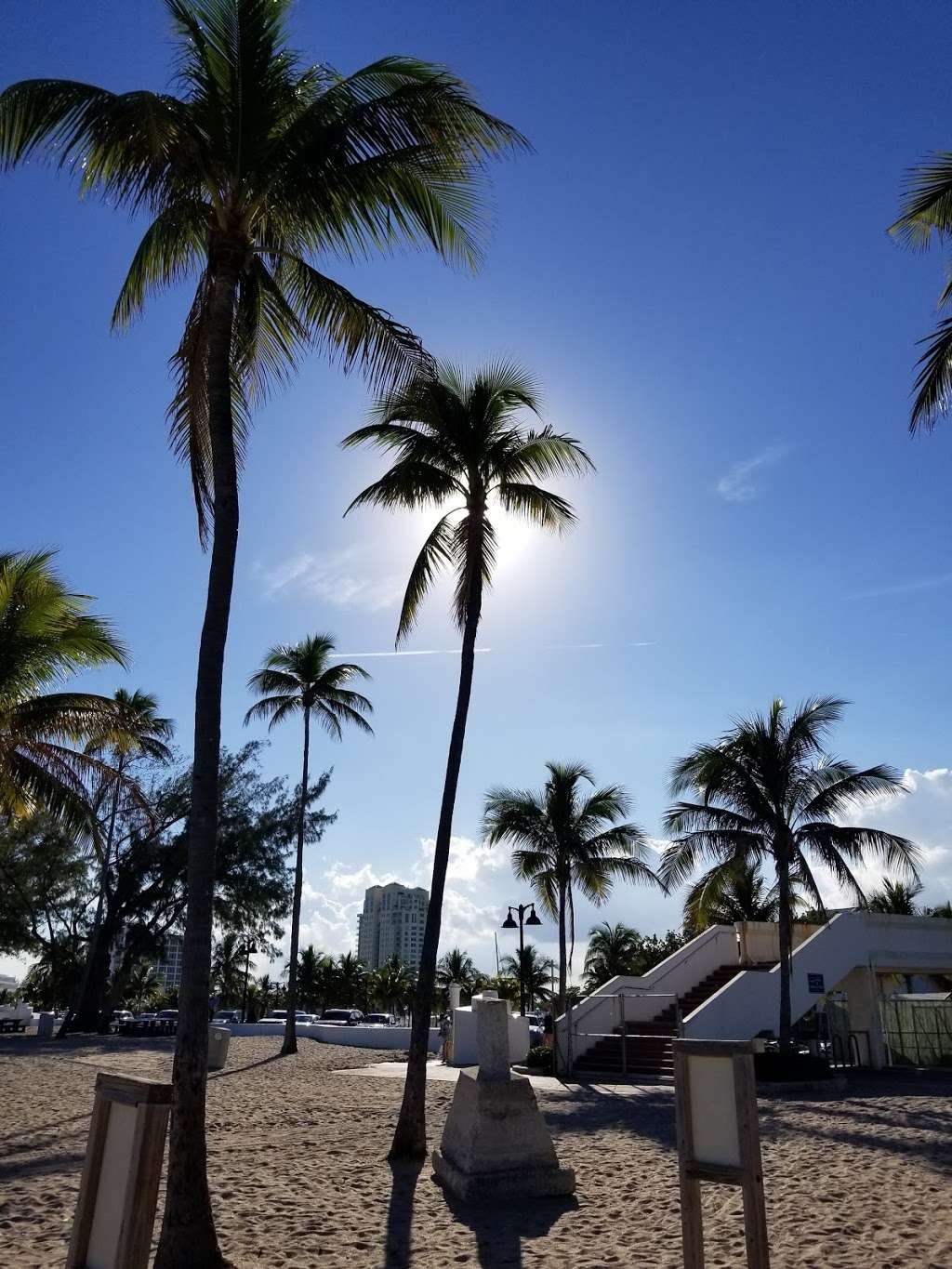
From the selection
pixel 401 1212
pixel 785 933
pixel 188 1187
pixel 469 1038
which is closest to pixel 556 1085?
pixel 469 1038

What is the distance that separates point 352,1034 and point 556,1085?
17422 mm

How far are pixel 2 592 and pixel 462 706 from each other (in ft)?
25.4

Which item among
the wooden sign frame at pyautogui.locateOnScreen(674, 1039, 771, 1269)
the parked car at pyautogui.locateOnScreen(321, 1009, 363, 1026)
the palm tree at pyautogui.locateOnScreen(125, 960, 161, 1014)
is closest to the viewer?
the wooden sign frame at pyautogui.locateOnScreen(674, 1039, 771, 1269)

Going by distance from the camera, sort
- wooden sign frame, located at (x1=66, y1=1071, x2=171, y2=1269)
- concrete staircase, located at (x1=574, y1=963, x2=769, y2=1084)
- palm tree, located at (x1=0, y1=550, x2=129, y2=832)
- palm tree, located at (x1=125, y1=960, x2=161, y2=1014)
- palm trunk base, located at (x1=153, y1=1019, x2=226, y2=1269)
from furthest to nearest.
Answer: palm tree, located at (x1=125, y1=960, x2=161, y2=1014) → concrete staircase, located at (x1=574, y1=963, x2=769, y2=1084) → palm tree, located at (x1=0, y1=550, x2=129, y2=832) → palm trunk base, located at (x1=153, y1=1019, x2=226, y2=1269) → wooden sign frame, located at (x1=66, y1=1071, x2=171, y2=1269)

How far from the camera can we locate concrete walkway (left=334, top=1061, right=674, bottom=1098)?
17.2m

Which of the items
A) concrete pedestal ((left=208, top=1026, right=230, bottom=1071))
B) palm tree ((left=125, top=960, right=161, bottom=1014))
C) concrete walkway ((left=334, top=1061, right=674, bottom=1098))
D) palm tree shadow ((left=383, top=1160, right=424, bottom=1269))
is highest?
palm tree ((left=125, top=960, right=161, bottom=1014))

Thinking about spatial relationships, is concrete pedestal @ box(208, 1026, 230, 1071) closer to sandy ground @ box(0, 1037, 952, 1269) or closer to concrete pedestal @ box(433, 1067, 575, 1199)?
Answer: sandy ground @ box(0, 1037, 952, 1269)

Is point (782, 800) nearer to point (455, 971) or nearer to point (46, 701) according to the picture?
point (46, 701)

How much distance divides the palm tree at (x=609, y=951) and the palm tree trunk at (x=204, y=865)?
5874 centimetres

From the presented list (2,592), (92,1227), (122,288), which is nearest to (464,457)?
(122,288)

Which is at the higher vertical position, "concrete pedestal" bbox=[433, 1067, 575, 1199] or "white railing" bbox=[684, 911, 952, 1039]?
"white railing" bbox=[684, 911, 952, 1039]

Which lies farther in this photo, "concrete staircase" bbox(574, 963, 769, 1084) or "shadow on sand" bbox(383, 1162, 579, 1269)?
"concrete staircase" bbox(574, 963, 769, 1084)

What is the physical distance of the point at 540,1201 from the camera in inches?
A: 324

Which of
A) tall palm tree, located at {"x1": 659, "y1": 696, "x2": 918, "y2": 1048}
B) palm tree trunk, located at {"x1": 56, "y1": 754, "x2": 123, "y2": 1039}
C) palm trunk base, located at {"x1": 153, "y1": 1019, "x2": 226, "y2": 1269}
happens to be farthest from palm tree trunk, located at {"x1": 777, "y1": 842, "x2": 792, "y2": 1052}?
palm tree trunk, located at {"x1": 56, "y1": 754, "x2": 123, "y2": 1039}
